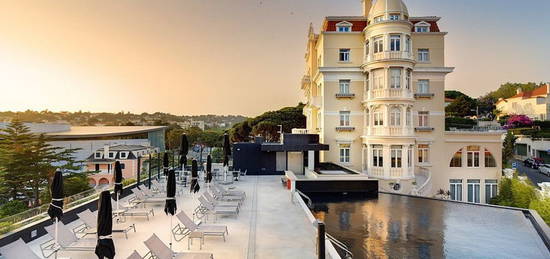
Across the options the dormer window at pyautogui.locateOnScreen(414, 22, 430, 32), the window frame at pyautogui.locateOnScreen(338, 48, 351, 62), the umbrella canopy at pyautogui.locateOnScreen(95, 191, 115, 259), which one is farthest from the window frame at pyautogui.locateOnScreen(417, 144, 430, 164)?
the umbrella canopy at pyautogui.locateOnScreen(95, 191, 115, 259)

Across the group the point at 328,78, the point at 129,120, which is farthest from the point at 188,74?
the point at 129,120

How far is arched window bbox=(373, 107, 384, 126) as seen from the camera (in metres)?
23.9

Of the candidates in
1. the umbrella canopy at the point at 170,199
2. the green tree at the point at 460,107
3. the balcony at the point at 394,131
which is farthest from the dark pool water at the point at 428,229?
the green tree at the point at 460,107

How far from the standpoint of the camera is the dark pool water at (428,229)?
10.6 meters

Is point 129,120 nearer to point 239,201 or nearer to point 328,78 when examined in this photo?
point 328,78

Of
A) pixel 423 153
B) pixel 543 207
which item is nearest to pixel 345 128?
pixel 423 153

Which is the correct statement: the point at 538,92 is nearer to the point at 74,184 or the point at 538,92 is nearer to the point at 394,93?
the point at 394,93

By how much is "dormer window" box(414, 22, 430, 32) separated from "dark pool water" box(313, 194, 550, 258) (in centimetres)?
1607

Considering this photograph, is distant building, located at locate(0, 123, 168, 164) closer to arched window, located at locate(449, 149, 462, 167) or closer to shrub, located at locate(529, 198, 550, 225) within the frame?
arched window, located at locate(449, 149, 462, 167)

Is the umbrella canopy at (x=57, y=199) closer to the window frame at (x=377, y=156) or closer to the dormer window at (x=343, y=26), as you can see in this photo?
the window frame at (x=377, y=156)

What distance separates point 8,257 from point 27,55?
44208mm

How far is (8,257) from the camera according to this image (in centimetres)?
626

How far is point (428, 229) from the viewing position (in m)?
12.8

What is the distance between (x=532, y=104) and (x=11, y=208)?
8587 centimetres
